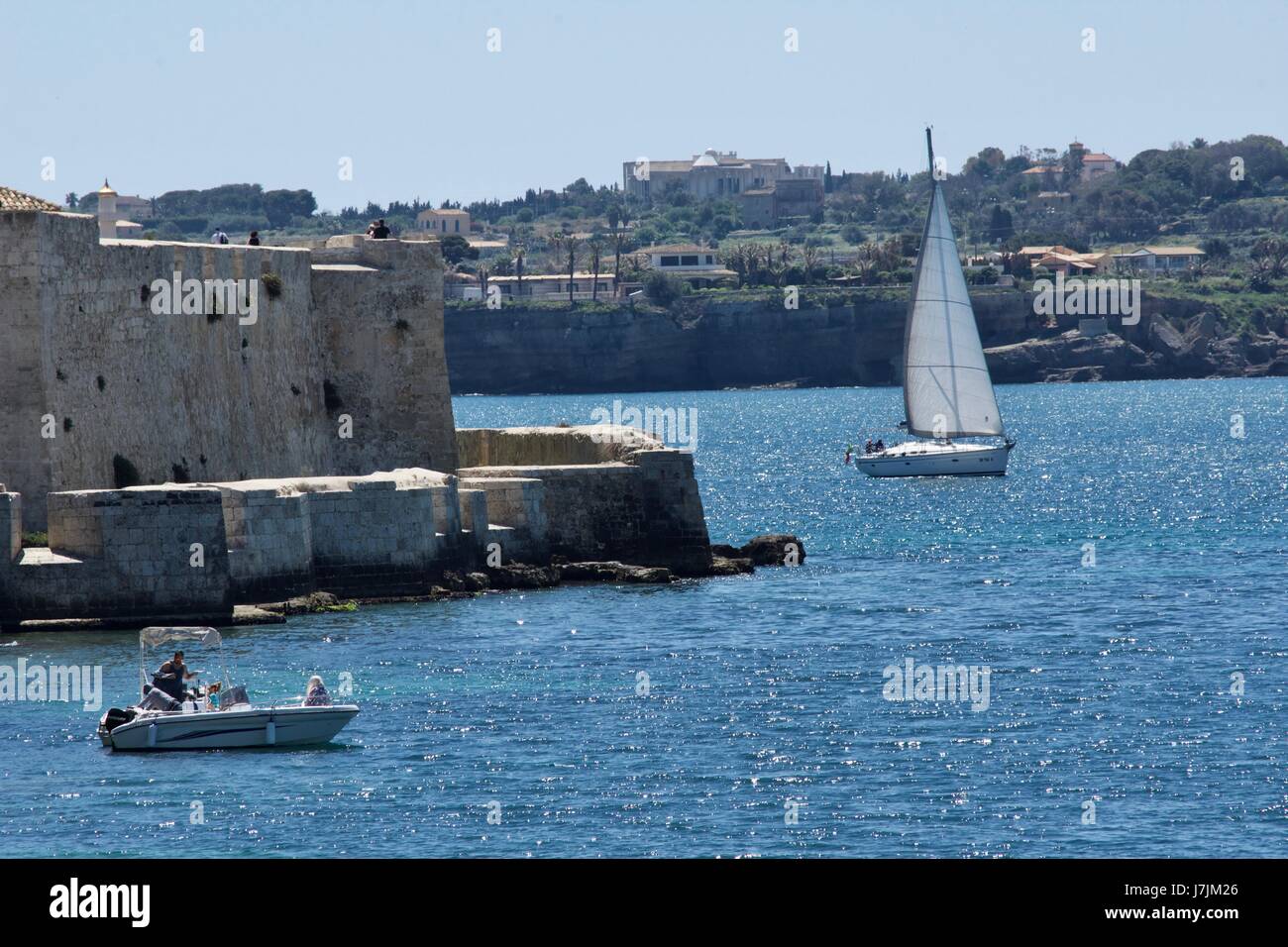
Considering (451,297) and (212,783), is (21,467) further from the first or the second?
(451,297)

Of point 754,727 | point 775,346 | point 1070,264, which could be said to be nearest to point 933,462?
point 754,727

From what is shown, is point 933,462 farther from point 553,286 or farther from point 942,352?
point 553,286

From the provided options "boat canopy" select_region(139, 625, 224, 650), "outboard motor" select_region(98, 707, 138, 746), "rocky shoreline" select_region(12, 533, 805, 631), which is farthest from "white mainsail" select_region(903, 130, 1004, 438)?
"outboard motor" select_region(98, 707, 138, 746)

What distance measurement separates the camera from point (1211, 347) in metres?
169

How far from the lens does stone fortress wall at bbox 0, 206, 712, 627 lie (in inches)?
1095

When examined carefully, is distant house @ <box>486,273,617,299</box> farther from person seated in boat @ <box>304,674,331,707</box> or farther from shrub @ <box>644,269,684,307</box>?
person seated in boat @ <box>304,674,331,707</box>

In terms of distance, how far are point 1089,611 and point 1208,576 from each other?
21.9 feet

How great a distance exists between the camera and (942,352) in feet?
234

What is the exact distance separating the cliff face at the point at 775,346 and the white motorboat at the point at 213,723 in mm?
141558

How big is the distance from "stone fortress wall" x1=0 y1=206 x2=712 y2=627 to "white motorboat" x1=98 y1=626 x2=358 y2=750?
6300 mm

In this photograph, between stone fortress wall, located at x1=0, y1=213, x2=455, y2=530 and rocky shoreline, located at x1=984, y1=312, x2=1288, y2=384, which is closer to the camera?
stone fortress wall, located at x1=0, y1=213, x2=455, y2=530

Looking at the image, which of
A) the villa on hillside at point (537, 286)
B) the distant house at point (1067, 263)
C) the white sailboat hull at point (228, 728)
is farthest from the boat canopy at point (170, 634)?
the distant house at point (1067, 263)

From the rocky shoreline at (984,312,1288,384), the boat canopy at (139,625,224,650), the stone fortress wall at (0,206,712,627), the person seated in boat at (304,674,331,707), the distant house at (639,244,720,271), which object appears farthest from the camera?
the distant house at (639,244,720,271)
